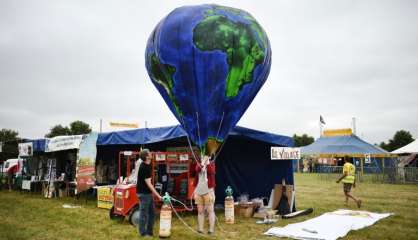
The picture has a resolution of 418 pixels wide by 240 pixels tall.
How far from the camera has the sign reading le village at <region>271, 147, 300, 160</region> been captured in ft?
30.0

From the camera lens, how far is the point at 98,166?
1338cm

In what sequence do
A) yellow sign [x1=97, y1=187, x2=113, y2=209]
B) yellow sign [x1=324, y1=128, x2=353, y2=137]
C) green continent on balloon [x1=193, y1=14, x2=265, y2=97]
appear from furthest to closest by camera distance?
yellow sign [x1=324, y1=128, x2=353, y2=137] < yellow sign [x1=97, y1=187, x2=113, y2=209] < green continent on balloon [x1=193, y1=14, x2=265, y2=97]

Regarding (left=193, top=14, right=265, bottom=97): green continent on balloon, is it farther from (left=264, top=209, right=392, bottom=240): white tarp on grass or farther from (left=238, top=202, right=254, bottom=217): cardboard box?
(left=238, top=202, right=254, bottom=217): cardboard box

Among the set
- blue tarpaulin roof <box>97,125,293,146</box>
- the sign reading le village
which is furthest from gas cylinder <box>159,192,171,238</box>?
the sign reading le village

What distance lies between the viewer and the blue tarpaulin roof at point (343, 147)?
69.7ft

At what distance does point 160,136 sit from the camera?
30.6ft

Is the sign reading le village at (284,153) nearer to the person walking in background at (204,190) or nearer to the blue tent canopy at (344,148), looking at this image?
the person walking in background at (204,190)

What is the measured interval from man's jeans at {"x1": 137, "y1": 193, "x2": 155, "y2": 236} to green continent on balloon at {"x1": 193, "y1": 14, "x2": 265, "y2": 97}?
2.35 meters

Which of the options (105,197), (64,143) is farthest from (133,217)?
(64,143)

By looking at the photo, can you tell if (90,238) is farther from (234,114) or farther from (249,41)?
(249,41)

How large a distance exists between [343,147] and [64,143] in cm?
1643

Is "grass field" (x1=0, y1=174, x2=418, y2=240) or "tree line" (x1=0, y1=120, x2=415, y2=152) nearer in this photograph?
"grass field" (x1=0, y1=174, x2=418, y2=240)

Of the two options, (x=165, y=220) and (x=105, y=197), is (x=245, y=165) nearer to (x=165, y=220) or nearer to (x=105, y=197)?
(x=105, y=197)

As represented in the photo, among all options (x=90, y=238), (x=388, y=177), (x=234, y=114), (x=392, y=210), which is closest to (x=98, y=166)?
(x=90, y=238)
